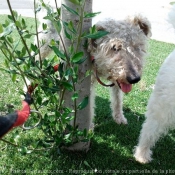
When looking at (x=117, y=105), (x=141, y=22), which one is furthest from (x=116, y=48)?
(x=117, y=105)

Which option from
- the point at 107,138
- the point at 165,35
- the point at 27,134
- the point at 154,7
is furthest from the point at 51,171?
the point at 154,7

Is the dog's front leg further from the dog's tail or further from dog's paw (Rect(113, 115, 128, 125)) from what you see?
the dog's tail

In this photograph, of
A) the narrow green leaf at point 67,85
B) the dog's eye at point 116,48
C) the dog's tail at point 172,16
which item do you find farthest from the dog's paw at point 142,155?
the dog's tail at point 172,16

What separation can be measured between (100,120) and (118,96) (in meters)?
0.42

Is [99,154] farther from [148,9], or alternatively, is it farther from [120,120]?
[148,9]

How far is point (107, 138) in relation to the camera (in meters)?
3.35

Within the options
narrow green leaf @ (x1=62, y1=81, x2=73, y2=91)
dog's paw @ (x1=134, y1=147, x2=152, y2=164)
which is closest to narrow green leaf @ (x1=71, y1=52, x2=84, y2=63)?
narrow green leaf @ (x1=62, y1=81, x2=73, y2=91)

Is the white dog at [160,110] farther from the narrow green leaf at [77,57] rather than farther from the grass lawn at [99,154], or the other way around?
the narrow green leaf at [77,57]

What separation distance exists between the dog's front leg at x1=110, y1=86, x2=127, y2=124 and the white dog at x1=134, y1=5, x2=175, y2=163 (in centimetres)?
79

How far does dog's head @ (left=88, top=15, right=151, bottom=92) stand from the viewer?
2574mm

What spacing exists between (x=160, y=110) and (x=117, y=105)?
1.25m

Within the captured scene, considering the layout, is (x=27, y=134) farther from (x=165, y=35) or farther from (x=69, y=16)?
(x=165, y=35)

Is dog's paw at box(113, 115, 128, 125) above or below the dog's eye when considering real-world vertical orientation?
below

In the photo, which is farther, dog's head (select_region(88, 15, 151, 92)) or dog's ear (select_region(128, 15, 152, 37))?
dog's ear (select_region(128, 15, 152, 37))
